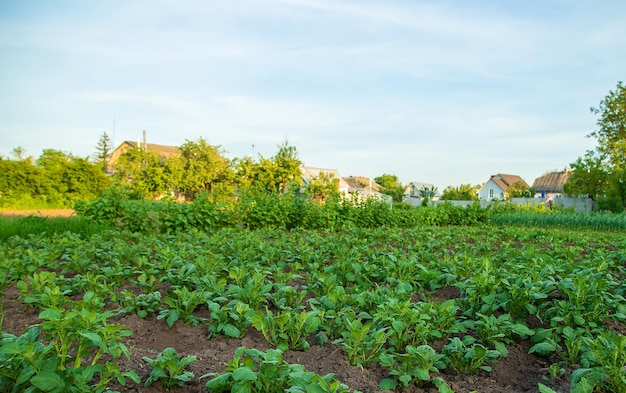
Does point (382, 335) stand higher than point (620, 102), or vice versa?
point (620, 102)

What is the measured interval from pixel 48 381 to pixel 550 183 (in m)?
62.5

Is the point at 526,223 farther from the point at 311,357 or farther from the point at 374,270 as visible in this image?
the point at 311,357

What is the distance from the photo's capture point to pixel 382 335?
83.4 inches

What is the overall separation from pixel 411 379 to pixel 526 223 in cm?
1724

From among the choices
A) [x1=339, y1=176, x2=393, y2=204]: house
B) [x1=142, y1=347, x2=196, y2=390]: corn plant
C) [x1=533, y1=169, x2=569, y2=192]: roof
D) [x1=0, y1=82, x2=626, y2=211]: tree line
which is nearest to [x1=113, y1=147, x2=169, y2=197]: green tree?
[x1=0, y1=82, x2=626, y2=211]: tree line

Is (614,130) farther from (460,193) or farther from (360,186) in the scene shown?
(360,186)


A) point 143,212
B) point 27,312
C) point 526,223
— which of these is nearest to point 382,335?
point 27,312

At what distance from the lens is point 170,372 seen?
5.93 ft

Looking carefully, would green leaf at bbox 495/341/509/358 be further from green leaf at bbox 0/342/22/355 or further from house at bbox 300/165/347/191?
house at bbox 300/165/347/191

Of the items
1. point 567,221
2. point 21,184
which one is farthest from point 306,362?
point 21,184

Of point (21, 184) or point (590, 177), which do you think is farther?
point (590, 177)

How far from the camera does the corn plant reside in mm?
1787

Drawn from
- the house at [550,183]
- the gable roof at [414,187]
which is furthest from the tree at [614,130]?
the gable roof at [414,187]

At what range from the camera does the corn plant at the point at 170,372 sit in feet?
5.86
